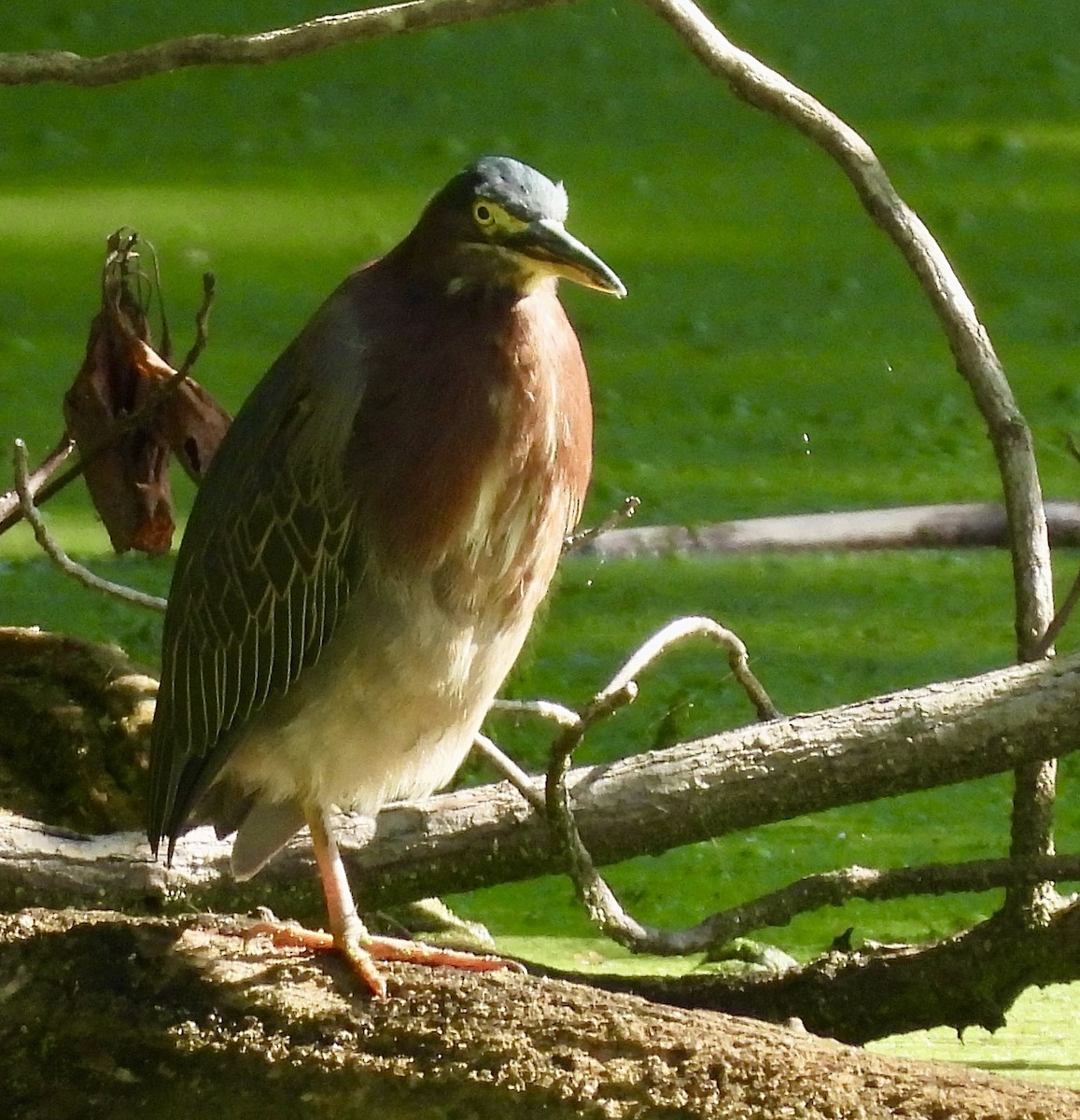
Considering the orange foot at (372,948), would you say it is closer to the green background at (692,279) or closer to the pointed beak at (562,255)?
the green background at (692,279)

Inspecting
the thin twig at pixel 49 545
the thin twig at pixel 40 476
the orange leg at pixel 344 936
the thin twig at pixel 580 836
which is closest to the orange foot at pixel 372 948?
the orange leg at pixel 344 936

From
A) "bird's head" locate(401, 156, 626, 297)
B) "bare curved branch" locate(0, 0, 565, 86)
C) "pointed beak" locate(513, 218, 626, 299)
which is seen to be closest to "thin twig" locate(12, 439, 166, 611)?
"bare curved branch" locate(0, 0, 565, 86)

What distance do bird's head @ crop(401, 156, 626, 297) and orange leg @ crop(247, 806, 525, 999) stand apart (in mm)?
716

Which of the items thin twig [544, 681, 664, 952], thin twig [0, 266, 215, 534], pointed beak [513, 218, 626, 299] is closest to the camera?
pointed beak [513, 218, 626, 299]

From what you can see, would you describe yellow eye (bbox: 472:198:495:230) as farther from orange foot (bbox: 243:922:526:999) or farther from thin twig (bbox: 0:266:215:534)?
orange foot (bbox: 243:922:526:999)

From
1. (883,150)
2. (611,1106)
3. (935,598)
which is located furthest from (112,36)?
(611,1106)

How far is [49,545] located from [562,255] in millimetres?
1026

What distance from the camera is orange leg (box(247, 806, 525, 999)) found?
2570mm

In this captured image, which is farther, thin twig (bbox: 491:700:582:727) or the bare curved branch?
the bare curved branch

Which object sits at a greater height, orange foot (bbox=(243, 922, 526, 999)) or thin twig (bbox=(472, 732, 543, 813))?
thin twig (bbox=(472, 732, 543, 813))

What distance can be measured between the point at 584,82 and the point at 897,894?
14.0 feet

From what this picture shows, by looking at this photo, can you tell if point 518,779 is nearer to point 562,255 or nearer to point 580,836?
point 580,836

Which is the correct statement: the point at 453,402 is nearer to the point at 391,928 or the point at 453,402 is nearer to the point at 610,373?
the point at 391,928

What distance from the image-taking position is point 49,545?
310cm
